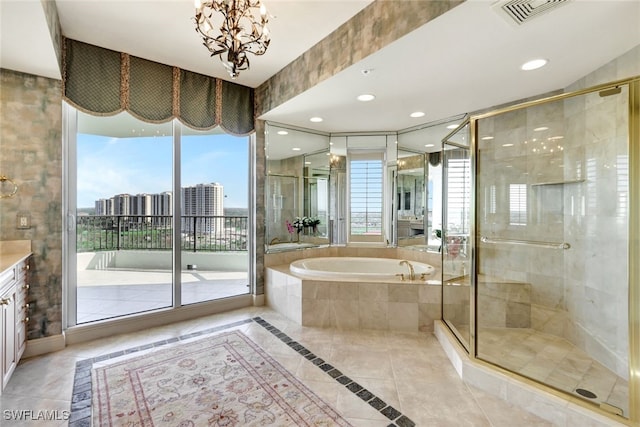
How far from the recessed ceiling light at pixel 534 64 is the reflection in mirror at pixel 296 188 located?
252 cm

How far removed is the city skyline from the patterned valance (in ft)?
1.07

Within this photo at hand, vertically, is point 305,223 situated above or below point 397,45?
below

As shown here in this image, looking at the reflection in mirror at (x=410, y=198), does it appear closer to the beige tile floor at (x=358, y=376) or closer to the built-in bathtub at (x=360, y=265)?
the built-in bathtub at (x=360, y=265)

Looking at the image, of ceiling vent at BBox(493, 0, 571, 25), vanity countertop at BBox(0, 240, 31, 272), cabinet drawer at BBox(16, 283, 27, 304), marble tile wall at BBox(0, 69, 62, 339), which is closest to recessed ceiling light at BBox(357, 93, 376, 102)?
ceiling vent at BBox(493, 0, 571, 25)

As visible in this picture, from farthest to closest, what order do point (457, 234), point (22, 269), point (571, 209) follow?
point (457, 234) → point (571, 209) → point (22, 269)

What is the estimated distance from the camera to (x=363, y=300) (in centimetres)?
298

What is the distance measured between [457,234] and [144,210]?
3508mm

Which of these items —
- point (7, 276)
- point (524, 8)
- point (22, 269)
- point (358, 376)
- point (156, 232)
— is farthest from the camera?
point (156, 232)

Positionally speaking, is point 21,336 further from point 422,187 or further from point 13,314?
point 422,187

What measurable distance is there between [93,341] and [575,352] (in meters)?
4.20

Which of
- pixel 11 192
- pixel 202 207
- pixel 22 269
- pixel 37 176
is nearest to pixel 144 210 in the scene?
pixel 202 207

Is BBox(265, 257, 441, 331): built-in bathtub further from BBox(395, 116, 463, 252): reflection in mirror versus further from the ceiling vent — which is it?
the ceiling vent

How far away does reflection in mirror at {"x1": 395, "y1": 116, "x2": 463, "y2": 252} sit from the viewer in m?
3.68

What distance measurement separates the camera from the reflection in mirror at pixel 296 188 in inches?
151
